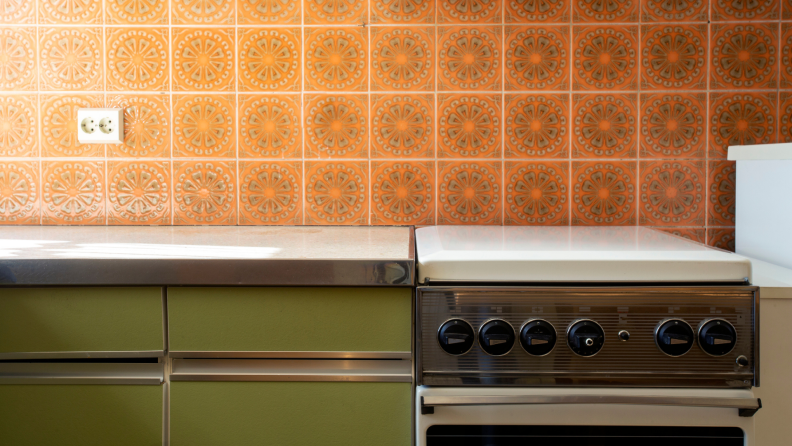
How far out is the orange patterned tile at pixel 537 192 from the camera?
143cm

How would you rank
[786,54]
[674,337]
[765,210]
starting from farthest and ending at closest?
[786,54], [765,210], [674,337]

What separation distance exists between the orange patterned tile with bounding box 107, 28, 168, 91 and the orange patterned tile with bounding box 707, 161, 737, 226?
1389mm

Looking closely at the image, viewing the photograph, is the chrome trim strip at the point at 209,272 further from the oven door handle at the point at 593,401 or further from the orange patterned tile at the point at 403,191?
the orange patterned tile at the point at 403,191

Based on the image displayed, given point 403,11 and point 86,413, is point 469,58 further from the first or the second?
point 86,413

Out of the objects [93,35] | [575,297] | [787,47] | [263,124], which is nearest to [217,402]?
[575,297]

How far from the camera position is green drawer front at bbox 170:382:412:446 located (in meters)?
0.91

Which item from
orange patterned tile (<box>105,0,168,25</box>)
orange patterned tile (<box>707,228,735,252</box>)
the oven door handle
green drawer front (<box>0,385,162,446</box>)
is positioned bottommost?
green drawer front (<box>0,385,162,446</box>)

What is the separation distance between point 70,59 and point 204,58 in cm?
34

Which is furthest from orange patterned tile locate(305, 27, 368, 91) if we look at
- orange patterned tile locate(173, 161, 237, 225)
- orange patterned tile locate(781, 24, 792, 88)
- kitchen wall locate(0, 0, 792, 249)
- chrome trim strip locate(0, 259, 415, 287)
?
orange patterned tile locate(781, 24, 792, 88)

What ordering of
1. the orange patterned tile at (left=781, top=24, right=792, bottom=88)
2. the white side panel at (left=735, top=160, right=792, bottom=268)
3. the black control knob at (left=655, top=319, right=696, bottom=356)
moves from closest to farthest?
the black control knob at (left=655, top=319, right=696, bottom=356), the white side panel at (left=735, top=160, right=792, bottom=268), the orange patterned tile at (left=781, top=24, right=792, bottom=88)

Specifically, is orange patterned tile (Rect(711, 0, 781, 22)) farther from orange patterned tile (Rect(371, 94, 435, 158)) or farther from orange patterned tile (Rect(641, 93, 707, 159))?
orange patterned tile (Rect(371, 94, 435, 158))

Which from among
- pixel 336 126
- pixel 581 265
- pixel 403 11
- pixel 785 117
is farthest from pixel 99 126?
pixel 785 117

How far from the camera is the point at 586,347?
855 mm

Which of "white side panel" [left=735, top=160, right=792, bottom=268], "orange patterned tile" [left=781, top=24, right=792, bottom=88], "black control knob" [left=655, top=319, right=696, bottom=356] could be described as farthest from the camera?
"orange patterned tile" [left=781, top=24, right=792, bottom=88]
